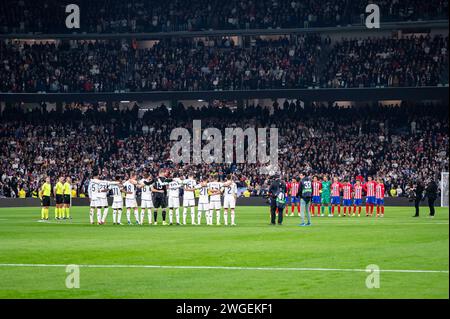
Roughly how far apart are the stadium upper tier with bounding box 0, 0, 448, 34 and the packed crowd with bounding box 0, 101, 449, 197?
6.75m

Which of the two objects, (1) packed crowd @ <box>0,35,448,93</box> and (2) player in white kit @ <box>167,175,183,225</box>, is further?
(1) packed crowd @ <box>0,35,448,93</box>

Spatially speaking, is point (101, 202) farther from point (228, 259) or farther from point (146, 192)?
point (228, 259)

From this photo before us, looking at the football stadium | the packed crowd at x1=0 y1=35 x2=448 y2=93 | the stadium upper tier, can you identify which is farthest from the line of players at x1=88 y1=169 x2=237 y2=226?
the stadium upper tier

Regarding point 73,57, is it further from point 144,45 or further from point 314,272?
point 314,272

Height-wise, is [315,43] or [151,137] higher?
[315,43]

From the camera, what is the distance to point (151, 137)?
7581 cm

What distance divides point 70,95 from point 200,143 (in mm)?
11915

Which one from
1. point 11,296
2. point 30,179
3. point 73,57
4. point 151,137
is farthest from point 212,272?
point 73,57

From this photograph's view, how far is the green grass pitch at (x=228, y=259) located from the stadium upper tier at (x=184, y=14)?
124ft

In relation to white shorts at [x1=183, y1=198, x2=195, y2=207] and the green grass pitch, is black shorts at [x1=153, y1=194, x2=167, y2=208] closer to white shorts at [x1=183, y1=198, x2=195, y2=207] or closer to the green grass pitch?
white shorts at [x1=183, y1=198, x2=195, y2=207]

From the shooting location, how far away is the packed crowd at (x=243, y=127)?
222 feet

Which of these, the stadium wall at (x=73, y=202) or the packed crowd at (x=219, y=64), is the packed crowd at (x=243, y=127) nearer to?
the stadium wall at (x=73, y=202)

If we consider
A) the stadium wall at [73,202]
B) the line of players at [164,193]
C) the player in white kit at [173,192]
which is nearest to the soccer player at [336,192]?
the line of players at [164,193]

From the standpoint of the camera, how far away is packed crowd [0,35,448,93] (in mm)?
72938
